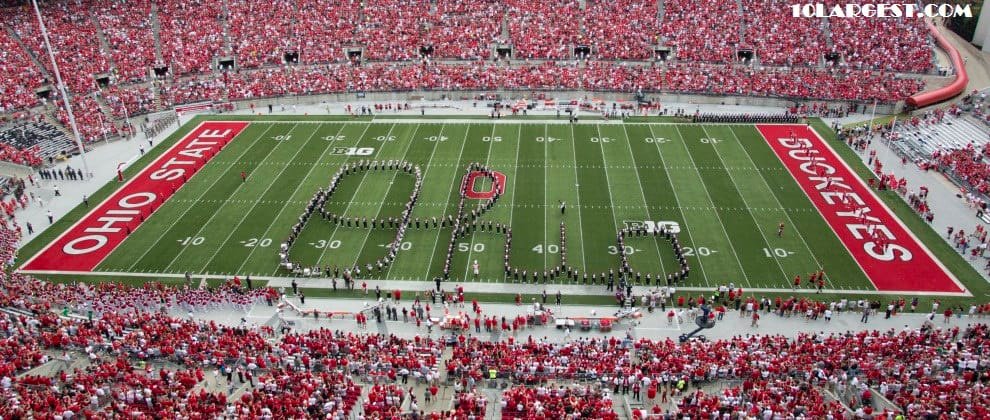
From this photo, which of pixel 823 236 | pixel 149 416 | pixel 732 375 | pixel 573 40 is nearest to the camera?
pixel 149 416

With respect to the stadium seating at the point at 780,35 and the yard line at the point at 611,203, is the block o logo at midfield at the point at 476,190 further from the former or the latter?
the stadium seating at the point at 780,35

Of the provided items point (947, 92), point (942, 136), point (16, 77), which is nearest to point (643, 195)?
point (942, 136)

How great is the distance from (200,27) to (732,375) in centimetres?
5037

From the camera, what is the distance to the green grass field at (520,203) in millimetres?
30297

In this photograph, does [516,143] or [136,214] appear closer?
[136,214]

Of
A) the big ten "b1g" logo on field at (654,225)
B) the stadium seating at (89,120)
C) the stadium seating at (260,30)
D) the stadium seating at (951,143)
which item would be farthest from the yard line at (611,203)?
the stadium seating at (89,120)

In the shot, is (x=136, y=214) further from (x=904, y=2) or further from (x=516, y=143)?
(x=904, y=2)

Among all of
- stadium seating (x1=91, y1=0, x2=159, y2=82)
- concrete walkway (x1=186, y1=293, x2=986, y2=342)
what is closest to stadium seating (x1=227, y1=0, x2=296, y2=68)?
stadium seating (x1=91, y1=0, x2=159, y2=82)

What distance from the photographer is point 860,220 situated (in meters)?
33.1

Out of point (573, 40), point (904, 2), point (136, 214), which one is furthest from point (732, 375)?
point (904, 2)

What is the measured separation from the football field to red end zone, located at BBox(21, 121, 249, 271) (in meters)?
0.69

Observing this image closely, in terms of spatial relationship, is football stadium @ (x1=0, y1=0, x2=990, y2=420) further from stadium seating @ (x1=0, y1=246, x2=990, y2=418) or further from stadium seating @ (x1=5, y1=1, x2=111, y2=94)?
stadium seating @ (x1=5, y1=1, x2=111, y2=94)

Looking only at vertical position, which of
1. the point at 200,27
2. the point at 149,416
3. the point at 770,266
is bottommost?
the point at 770,266

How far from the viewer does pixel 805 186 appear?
36.4m
